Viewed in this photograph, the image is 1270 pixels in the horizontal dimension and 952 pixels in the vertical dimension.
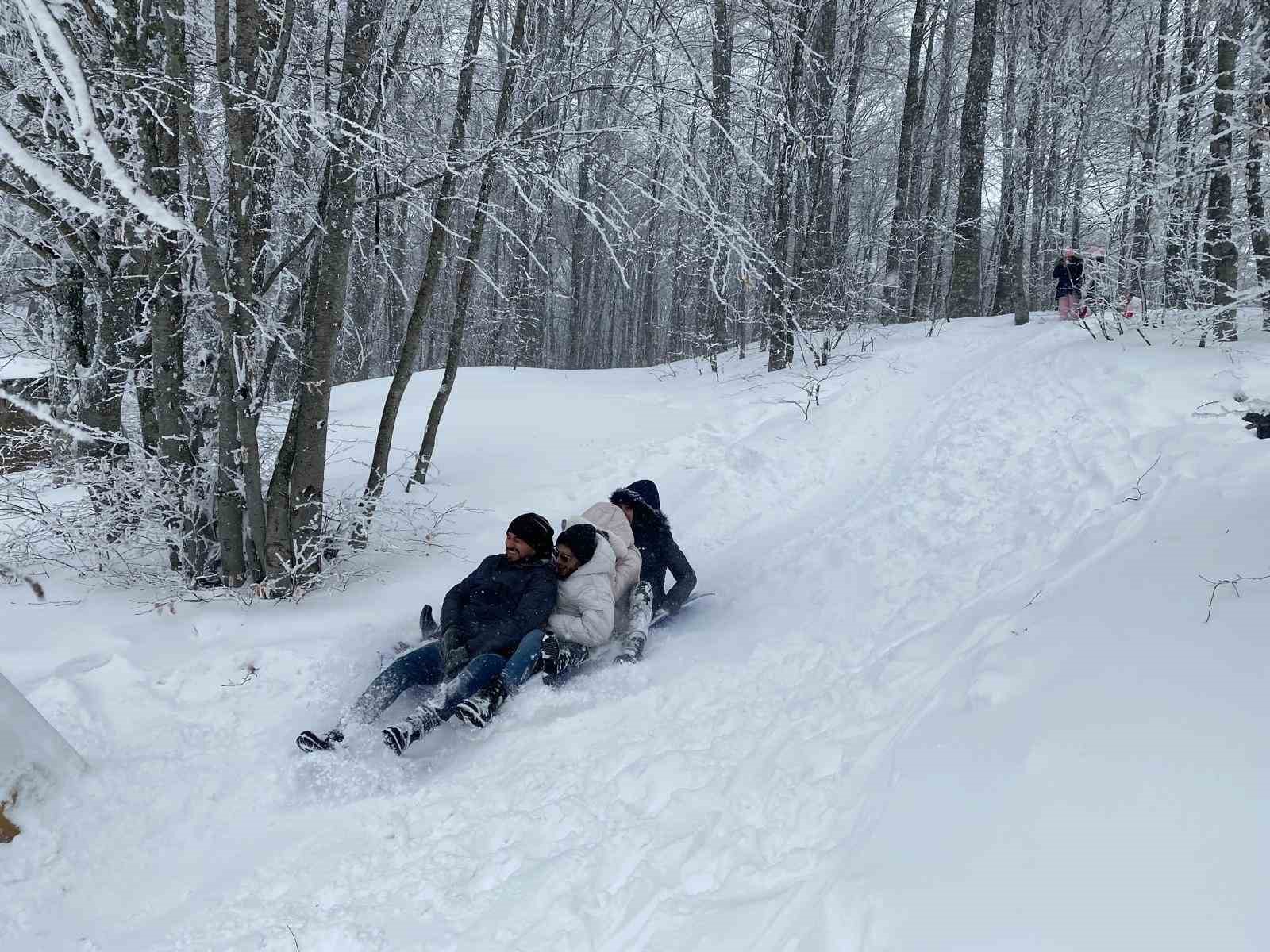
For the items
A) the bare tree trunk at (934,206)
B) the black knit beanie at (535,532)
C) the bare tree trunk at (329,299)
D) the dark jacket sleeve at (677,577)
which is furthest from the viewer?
the bare tree trunk at (934,206)

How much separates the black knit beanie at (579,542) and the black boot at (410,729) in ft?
4.25

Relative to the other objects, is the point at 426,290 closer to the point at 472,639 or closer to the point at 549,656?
the point at 472,639

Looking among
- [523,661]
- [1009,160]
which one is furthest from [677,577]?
[1009,160]

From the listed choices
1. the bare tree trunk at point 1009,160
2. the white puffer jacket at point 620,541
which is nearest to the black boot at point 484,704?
the white puffer jacket at point 620,541

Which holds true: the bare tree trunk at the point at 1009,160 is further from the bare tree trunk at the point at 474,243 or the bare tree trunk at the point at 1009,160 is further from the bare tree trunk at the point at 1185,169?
the bare tree trunk at the point at 474,243

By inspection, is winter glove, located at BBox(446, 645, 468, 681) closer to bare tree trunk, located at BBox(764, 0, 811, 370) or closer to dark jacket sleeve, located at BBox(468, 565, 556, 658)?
dark jacket sleeve, located at BBox(468, 565, 556, 658)

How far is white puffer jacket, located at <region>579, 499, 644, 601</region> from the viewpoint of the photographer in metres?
5.34

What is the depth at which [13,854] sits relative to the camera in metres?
3.00

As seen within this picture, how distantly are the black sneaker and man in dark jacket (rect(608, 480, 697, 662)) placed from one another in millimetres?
2342

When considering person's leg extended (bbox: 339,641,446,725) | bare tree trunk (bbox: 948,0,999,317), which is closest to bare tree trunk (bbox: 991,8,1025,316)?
bare tree trunk (bbox: 948,0,999,317)

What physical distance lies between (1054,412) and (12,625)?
27.2 ft

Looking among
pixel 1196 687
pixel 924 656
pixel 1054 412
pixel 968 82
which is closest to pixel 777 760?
pixel 924 656

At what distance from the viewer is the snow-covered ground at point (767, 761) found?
225 centimetres

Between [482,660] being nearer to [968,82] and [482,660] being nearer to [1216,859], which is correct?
[1216,859]
